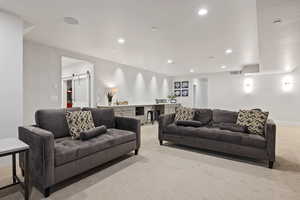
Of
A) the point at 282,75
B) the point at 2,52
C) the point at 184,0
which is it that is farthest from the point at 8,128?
the point at 282,75

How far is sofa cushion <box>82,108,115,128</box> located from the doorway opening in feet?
7.39

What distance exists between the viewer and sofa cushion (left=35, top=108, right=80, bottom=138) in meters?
2.32

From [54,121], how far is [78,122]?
0.36m

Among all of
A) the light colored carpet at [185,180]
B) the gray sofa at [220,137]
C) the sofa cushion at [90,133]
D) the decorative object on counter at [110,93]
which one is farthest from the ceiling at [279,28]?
the decorative object on counter at [110,93]

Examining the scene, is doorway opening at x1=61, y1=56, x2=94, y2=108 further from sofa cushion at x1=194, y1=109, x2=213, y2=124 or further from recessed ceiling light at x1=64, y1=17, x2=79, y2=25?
sofa cushion at x1=194, y1=109, x2=213, y2=124

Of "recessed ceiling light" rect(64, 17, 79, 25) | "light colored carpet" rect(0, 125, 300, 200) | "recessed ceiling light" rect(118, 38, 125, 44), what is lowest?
"light colored carpet" rect(0, 125, 300, 200)

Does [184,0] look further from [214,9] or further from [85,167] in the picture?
[85,167]

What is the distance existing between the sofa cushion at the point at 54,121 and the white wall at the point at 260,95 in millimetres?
7411

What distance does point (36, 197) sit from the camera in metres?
1.73

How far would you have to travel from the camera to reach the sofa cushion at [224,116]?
11.4 feet

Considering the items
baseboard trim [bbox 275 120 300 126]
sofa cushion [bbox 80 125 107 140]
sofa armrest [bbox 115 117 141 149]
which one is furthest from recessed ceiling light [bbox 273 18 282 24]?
baseboard trim [bbox 275 120 300 126]

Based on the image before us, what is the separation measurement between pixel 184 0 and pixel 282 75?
21.9 ft

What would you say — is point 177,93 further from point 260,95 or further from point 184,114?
point 184,114

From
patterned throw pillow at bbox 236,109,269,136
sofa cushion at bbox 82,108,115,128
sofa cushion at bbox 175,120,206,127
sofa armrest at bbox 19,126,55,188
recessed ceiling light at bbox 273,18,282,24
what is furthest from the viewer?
sofa cushion at bbox 175,120,206,127
